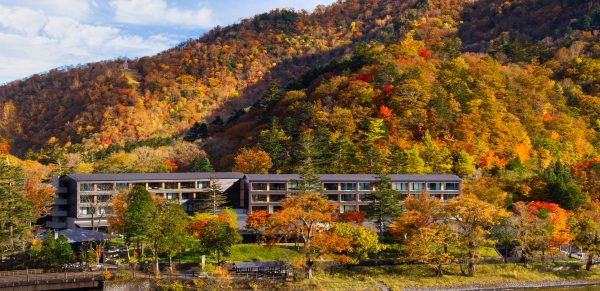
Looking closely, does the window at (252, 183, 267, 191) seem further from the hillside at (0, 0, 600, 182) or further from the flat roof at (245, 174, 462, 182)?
the hillside at (0, 0, 600, 182)

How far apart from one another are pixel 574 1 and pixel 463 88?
3332 inches

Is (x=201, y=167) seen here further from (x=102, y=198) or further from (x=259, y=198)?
(x=102, y=198)

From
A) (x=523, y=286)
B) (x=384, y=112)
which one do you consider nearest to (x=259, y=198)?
(x=384, y=112)

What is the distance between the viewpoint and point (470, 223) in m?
47.4

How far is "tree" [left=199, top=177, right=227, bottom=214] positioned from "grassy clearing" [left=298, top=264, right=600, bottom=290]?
52.4ft

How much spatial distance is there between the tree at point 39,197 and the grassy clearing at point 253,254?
17.9m

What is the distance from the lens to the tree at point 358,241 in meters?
47.1

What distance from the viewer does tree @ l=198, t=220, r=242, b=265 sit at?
46031 mm

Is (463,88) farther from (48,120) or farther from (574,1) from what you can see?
(48,120)

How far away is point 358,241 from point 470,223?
9683 mm

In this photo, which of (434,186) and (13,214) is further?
(434,186)

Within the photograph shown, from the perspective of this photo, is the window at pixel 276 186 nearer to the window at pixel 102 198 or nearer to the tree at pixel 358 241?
the tree at pixel 358 241

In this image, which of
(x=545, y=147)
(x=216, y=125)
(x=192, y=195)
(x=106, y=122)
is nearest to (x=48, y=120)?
(x=106, y=122)

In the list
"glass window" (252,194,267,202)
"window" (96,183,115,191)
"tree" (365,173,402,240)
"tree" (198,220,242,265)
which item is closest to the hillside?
"glass window" (252,194,267,202)
